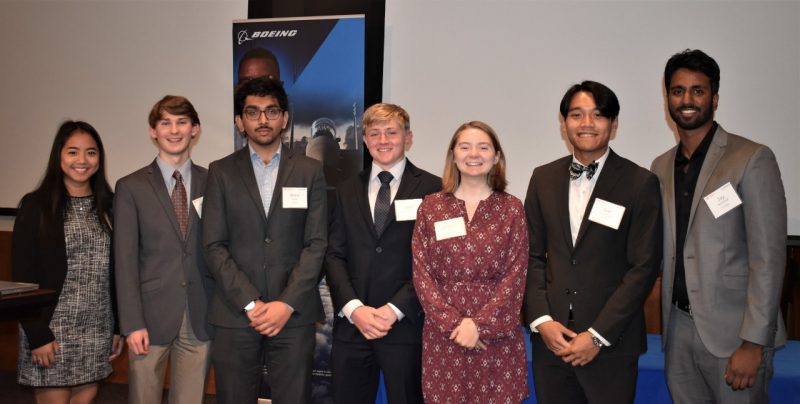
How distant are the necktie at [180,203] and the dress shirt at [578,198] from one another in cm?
165

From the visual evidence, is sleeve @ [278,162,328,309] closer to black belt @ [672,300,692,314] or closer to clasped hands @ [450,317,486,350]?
clasped hands @ [450,317,486,350]

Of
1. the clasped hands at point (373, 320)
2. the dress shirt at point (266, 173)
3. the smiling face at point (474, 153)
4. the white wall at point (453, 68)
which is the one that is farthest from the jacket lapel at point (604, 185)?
the white wall at point (453, 68)

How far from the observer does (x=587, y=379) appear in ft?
7.79

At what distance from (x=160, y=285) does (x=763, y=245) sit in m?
2.54

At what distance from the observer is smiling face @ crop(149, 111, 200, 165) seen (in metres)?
2.89

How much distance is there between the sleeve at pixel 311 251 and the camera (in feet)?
8.63

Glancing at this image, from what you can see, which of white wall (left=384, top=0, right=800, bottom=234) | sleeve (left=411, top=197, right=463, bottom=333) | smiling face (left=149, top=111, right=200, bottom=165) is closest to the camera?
sleeve (left=411, top=197, right=463, bottom=333)

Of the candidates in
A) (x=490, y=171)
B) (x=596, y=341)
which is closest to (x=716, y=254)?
(x=596, y=341)

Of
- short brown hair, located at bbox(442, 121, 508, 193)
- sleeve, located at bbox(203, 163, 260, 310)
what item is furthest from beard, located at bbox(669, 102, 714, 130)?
sleeve, located at bbox(203, 163, 260, 310)

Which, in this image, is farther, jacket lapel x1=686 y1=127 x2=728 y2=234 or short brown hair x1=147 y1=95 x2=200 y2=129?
short brown hair x1=147 y1=95 x2=200 y2=129

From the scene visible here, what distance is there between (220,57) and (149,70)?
67 cm

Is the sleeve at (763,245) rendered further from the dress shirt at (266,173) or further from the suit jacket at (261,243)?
the dress shirt at (266,173)

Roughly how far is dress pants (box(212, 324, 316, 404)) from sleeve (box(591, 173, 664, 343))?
49.6 inches

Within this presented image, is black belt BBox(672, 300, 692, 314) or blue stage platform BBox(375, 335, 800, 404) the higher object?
black belt BBox(672, 300, 692, 314)
